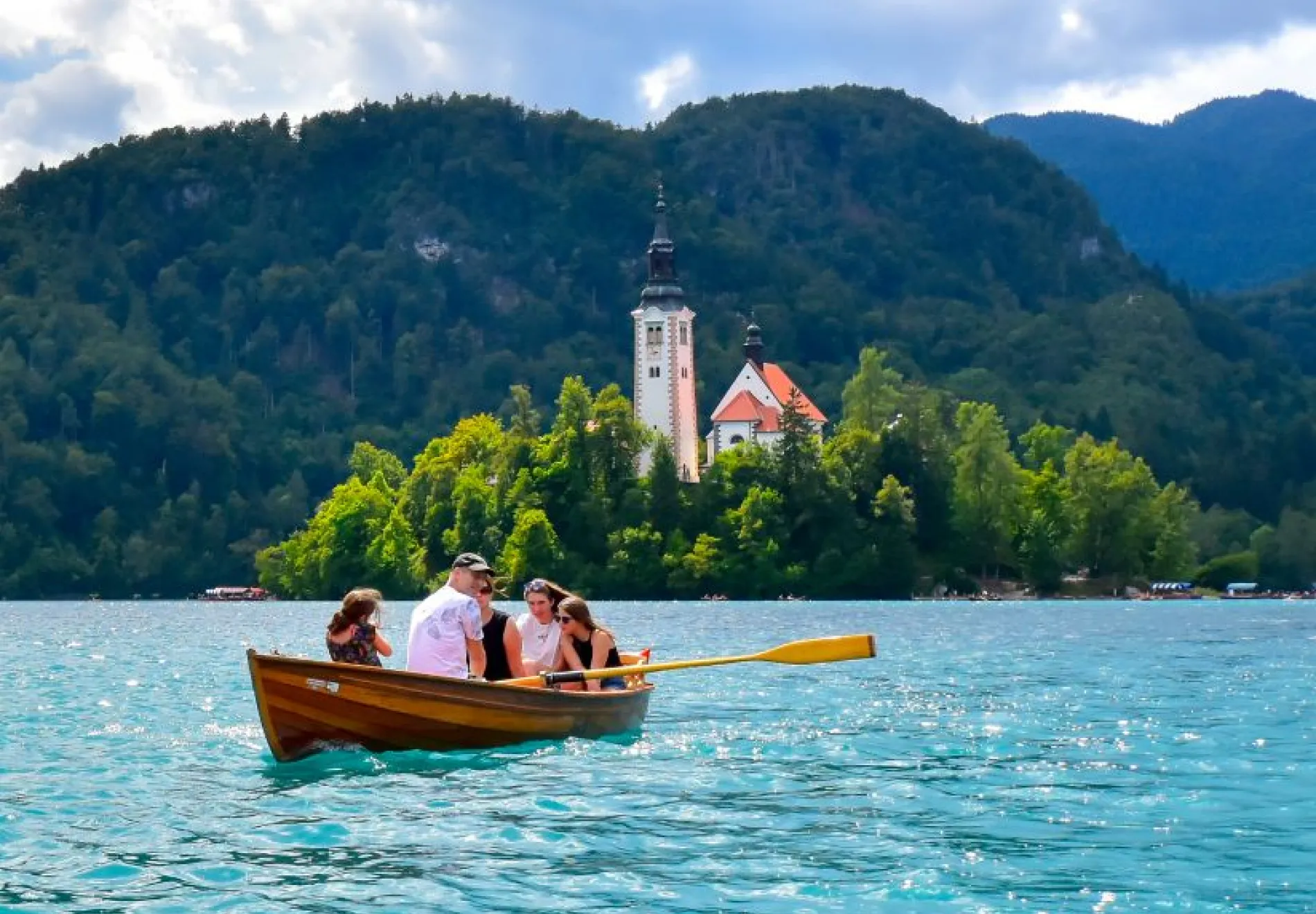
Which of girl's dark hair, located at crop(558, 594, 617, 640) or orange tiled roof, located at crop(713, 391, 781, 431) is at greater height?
orange tiled roof, located at crop(713, 391, 781, 431)

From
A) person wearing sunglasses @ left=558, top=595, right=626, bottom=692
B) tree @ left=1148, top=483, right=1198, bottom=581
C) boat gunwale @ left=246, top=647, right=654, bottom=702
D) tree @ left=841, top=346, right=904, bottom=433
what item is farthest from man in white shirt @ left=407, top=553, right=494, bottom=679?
tree @ left=841, top=346, right=904, bottom=433

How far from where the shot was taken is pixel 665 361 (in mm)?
157500

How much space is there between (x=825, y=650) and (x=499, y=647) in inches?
175

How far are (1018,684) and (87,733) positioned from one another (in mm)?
19704

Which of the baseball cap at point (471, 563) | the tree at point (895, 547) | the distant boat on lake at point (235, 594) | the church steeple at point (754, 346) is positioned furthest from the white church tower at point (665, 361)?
the baseball cap at point (471, 563)

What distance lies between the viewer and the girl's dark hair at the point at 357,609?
24266mm

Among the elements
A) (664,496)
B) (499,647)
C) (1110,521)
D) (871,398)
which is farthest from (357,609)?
(871,398)

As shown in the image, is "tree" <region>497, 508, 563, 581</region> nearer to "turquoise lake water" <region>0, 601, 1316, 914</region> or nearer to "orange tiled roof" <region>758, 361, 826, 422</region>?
"orange tiled roof" <region>758, 361, 826, 422</region>

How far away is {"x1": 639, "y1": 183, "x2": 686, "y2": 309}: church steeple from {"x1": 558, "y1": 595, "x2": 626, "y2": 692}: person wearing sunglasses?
5091 inches

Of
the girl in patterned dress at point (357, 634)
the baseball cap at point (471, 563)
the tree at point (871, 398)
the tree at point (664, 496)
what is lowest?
the girl in patterned dress at point (357, 634)

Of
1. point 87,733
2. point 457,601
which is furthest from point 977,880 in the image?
point 87,733

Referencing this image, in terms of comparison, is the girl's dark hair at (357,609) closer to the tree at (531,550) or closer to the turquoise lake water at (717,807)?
the turquoise lake water at (717,807)

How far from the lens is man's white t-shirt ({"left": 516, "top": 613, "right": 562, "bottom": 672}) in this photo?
91.4 ft

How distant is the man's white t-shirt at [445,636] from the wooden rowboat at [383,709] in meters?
0.44
